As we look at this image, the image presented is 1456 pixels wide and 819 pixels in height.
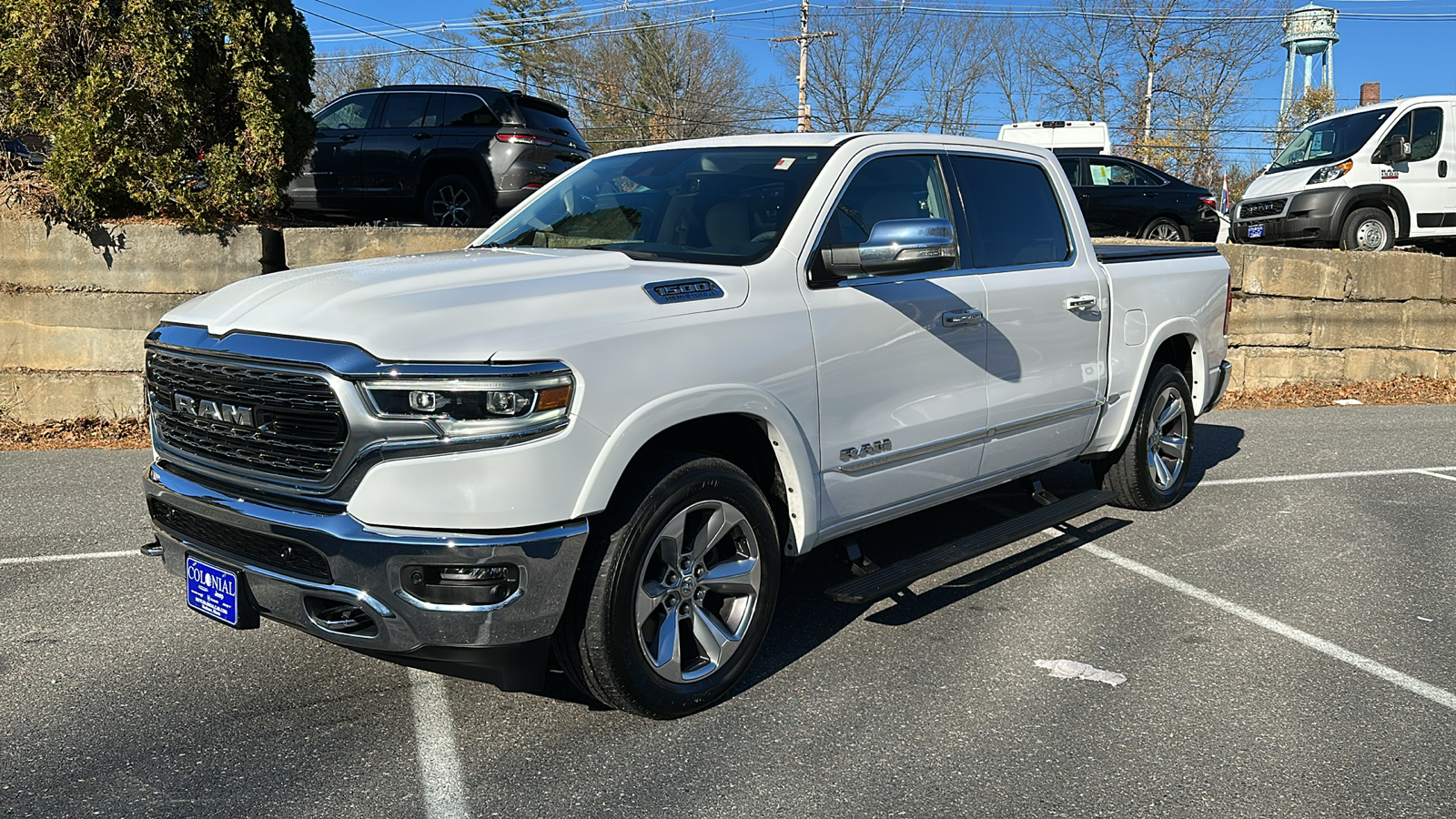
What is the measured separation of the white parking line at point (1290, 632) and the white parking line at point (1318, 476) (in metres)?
2.12

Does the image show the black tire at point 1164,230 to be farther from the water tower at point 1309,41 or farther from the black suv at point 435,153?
the water tower at point 1309,41

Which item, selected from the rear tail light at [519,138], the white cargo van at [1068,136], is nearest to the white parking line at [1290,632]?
the rear tail light at [519,138]

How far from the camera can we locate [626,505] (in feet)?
11.1

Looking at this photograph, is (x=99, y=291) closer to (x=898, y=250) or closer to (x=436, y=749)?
(x=436, y=749)

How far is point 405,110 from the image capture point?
12.4 m

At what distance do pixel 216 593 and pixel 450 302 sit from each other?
45.1 inches

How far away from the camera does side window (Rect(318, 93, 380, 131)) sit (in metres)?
12.6

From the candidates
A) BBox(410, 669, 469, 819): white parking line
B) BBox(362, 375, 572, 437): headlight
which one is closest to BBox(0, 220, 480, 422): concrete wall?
BBox(410, 669, 469, 819): white parking line

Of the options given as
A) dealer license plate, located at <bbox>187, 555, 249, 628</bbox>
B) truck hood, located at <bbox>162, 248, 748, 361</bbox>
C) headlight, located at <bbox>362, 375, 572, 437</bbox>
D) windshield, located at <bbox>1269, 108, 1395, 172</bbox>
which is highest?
windshield, located at <bbox>1269, 108, 1395, 172</bbox>

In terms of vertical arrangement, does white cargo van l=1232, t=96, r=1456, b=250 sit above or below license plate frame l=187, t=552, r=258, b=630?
above

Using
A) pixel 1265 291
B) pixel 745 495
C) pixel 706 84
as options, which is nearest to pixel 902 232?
pixel 745 495

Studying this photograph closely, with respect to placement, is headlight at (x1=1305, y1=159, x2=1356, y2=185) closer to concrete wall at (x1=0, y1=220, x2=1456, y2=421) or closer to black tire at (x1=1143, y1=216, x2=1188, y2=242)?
black tire at (x1=1143, y1=216, x2=1188, y2=242)

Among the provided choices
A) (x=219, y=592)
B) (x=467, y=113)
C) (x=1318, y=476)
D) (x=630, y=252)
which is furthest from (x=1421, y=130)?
(x=219, y=592)

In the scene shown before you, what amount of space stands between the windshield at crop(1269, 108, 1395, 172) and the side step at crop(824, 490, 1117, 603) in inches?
460
